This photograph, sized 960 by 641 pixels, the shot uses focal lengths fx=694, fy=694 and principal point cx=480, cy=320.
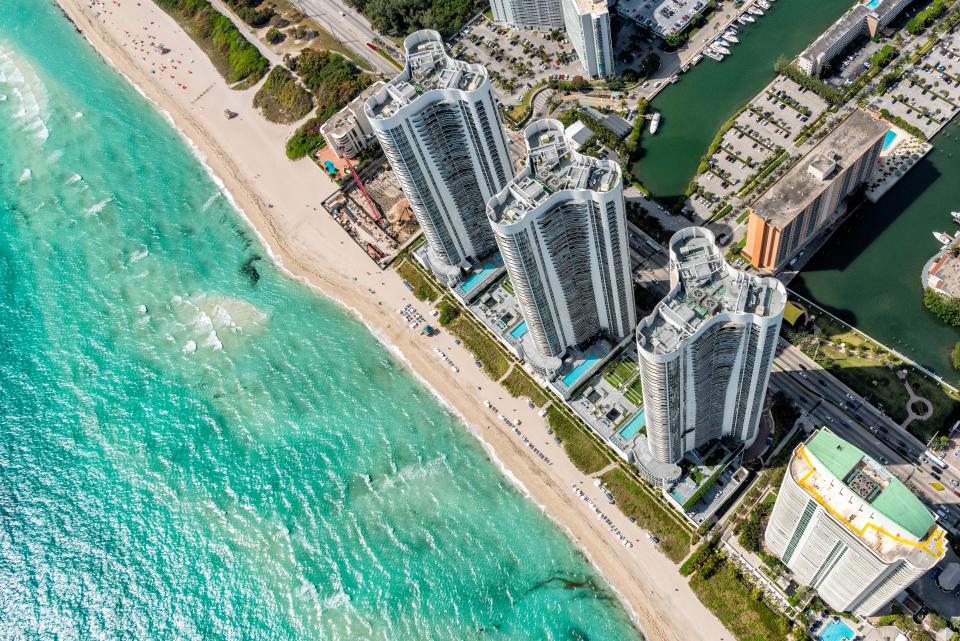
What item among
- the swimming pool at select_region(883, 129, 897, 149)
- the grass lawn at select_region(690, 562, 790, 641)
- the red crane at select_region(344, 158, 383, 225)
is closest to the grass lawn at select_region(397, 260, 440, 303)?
the red crane at select_region(344, 158, 383, 225)

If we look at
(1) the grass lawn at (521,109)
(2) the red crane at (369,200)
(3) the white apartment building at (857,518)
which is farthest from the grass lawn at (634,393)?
(1) the grass lawn at (521,109)

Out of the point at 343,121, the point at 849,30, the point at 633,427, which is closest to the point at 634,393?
the point at 633,427

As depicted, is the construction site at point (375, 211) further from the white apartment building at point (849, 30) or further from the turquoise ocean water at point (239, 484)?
the white apartment building at point (849, 30)

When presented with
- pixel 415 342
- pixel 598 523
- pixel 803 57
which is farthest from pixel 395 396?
pixel 803 57

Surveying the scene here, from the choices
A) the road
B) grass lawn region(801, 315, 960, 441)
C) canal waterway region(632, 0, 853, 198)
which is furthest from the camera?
canal waterway region(632, 0, 853, 198)

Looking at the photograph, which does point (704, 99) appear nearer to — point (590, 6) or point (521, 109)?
point (590, 6)

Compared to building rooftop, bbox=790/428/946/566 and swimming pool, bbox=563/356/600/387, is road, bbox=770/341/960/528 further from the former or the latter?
building rooftop, bbox=790/428/946/566
